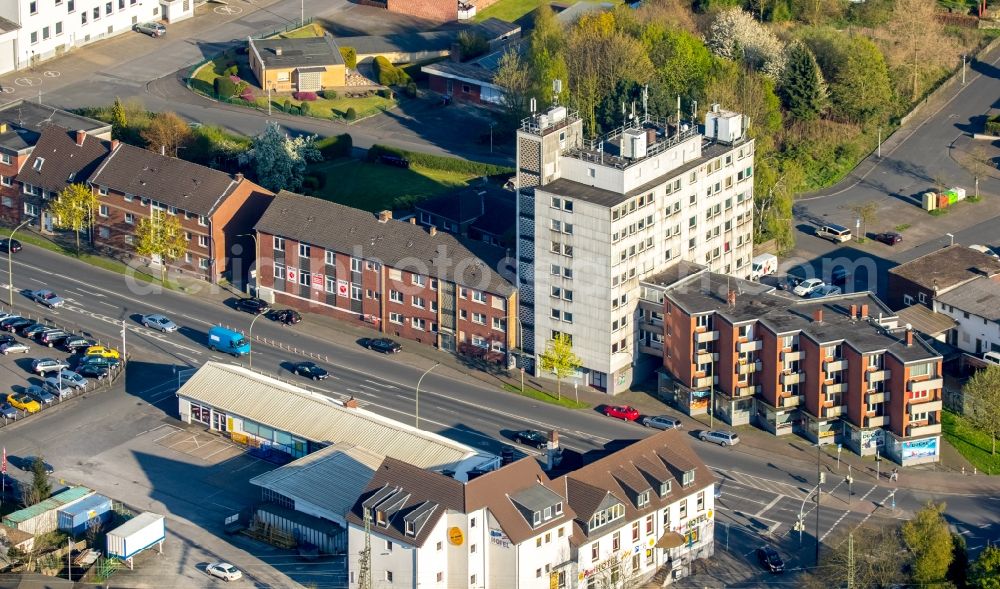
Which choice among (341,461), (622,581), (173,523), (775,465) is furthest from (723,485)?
(173,523)

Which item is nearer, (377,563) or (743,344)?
(377,563)

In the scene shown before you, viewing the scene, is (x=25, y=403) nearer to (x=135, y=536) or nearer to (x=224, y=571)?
(x=135, y=536)

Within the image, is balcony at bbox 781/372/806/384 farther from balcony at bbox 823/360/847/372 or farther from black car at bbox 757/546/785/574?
→ black car at bbox 757/546/785/574

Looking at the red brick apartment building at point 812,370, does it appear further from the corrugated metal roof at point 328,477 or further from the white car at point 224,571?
the white car at point 224,571

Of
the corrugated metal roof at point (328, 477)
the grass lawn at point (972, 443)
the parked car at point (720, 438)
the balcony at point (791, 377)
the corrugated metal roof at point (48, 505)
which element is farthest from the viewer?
the balcony at point (791, 377)

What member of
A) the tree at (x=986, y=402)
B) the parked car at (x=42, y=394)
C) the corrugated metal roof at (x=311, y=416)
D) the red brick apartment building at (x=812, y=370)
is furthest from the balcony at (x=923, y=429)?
the parked car at (x=42, y=394)

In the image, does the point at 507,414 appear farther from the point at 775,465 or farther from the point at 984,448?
the point at 984,448

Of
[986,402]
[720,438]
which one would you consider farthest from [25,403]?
[986,402]
